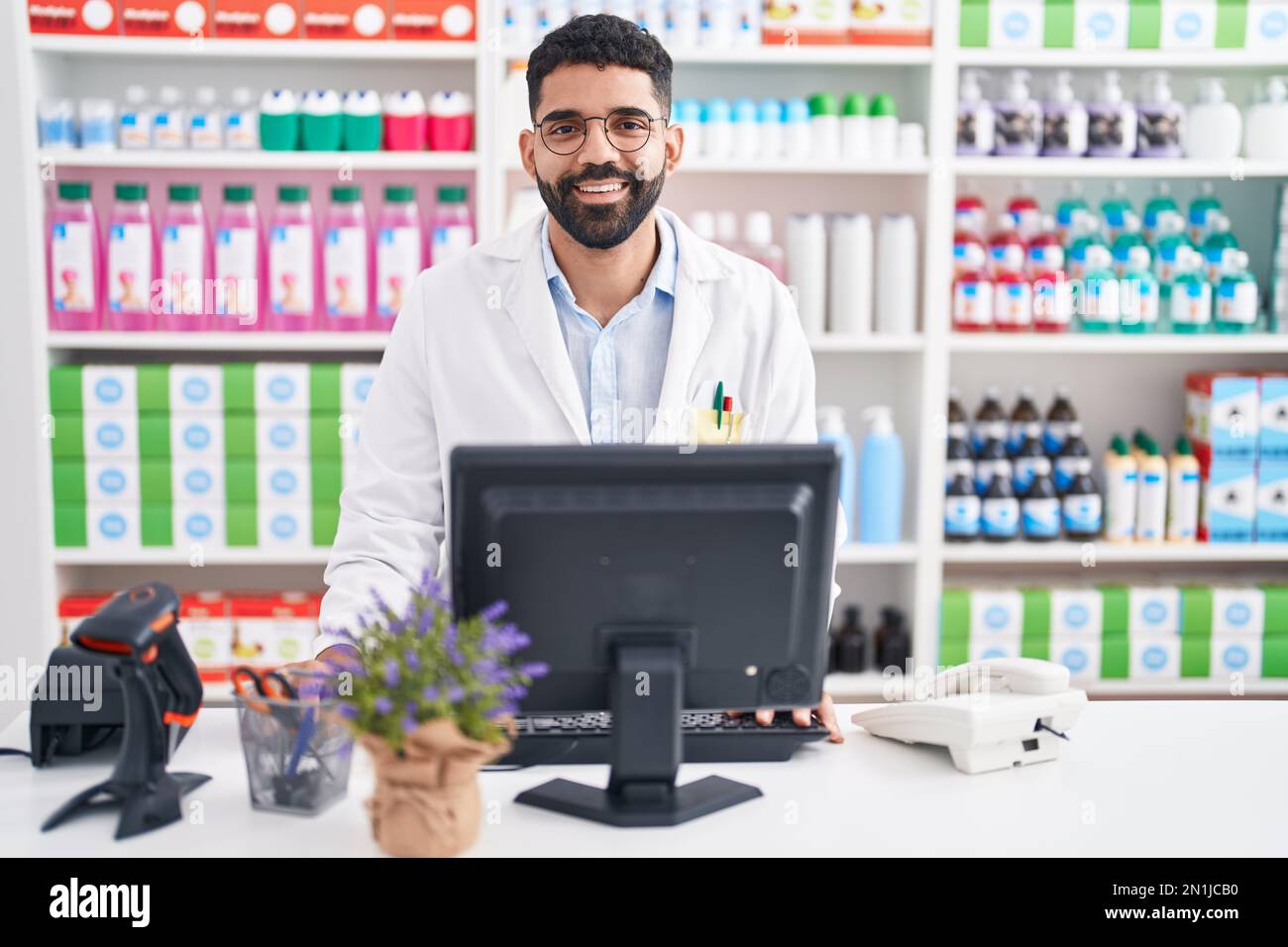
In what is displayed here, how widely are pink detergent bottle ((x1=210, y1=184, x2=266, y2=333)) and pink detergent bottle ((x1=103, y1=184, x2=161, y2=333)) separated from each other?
0.46 ft

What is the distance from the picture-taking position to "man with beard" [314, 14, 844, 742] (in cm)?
190

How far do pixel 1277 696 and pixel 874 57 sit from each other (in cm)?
184

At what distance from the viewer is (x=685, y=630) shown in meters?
1.39

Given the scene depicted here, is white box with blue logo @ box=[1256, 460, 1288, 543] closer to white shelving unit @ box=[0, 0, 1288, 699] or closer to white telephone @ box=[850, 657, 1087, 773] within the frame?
white shelving unit @ box=[0, 0, 1288, 699]

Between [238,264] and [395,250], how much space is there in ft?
1.14

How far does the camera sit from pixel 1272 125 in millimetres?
3152

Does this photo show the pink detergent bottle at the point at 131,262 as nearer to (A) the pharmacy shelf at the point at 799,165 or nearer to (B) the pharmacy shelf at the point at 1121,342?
(A) the pharmacy shelf at the point at 799,165

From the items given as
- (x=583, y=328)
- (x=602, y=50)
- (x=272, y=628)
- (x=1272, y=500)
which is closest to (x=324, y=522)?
(x=272, y=628)

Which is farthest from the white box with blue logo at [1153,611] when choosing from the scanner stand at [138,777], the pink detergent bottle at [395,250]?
the scanner stand at [138,777]

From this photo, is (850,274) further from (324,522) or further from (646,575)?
(646,575)

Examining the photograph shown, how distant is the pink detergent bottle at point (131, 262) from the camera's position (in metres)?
3.01

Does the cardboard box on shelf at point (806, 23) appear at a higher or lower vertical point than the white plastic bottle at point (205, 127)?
higher

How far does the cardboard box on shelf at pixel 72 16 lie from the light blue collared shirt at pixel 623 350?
60.9 inches

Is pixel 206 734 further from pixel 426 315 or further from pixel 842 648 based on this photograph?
pixel 842 648
